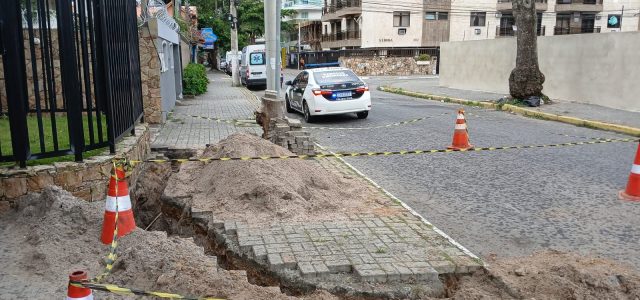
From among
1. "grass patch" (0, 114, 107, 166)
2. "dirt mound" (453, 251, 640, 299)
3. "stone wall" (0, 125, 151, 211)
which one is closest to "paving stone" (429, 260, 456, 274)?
"dirt mound" (453, 251, 640, 299)

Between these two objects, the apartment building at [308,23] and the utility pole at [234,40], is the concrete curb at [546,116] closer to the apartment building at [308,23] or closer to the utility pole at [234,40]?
the utility pole at [234,40]

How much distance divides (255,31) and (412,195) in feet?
159

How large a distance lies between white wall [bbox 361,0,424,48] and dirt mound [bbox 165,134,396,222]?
45.1 meters

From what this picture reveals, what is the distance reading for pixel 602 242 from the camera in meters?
4.96

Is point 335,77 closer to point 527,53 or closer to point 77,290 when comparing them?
point 527,53

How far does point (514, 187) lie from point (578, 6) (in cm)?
5273

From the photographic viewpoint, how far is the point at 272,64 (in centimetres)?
1213

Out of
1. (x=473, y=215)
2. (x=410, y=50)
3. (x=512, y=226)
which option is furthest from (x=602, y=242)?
(x=410, y=50)

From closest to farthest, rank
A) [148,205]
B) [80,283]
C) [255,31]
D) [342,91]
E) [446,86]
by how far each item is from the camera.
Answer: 1. [80,283]
2. [148,205]
3. [342,91]
4. [446,86]
5. [255,31]

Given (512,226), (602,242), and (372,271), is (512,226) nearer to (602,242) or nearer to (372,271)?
(602,242)

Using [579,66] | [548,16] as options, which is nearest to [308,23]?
[548,16]

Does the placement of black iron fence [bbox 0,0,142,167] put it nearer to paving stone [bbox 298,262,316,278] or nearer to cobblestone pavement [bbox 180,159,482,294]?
cobblestone pavement [bbox 180,159,482,294]

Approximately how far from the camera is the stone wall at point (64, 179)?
5.09m

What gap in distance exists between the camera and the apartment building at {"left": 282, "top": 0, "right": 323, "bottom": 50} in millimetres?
70438
